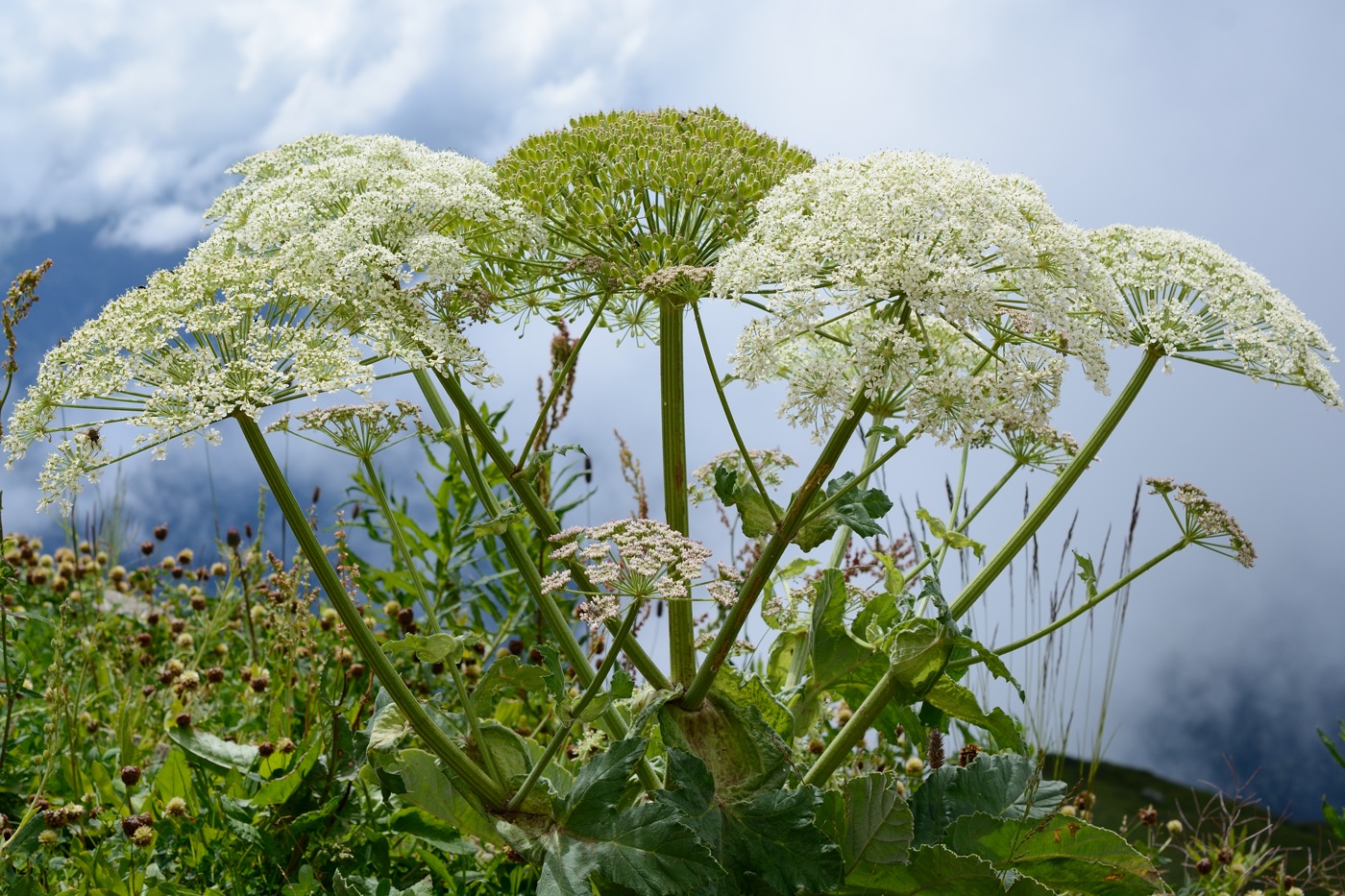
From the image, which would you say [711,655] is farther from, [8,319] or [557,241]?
[8,319]

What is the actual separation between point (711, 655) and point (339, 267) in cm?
163

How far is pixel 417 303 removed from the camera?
144 inches

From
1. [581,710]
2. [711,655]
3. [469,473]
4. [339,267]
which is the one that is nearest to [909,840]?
[711,655]

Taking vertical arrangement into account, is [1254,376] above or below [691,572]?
above

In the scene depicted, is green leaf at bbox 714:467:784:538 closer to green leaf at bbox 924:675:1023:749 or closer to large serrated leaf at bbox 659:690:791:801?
large serrated leaf at bbox 659:690:791:801

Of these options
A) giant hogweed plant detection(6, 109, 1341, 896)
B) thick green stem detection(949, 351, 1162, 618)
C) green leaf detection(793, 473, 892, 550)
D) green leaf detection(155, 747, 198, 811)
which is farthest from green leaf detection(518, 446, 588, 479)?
green leaf detection(155, 747, 198, 811)

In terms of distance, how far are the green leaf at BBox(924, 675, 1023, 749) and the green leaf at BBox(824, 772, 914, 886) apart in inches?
17.8

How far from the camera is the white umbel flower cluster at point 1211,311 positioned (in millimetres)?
4137

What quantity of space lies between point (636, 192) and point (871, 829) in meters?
2.25

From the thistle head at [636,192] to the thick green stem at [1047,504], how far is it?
53.8 inches

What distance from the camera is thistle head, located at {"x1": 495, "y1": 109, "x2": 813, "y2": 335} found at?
4.04m

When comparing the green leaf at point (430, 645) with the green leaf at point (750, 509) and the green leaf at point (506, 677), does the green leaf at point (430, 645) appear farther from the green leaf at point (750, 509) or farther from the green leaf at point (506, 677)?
the green leaf at point (750, 509)

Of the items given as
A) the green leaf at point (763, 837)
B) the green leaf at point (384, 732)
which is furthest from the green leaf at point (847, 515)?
the green leaf at point (384, 732)

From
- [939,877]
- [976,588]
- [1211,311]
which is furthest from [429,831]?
[1211,311]
